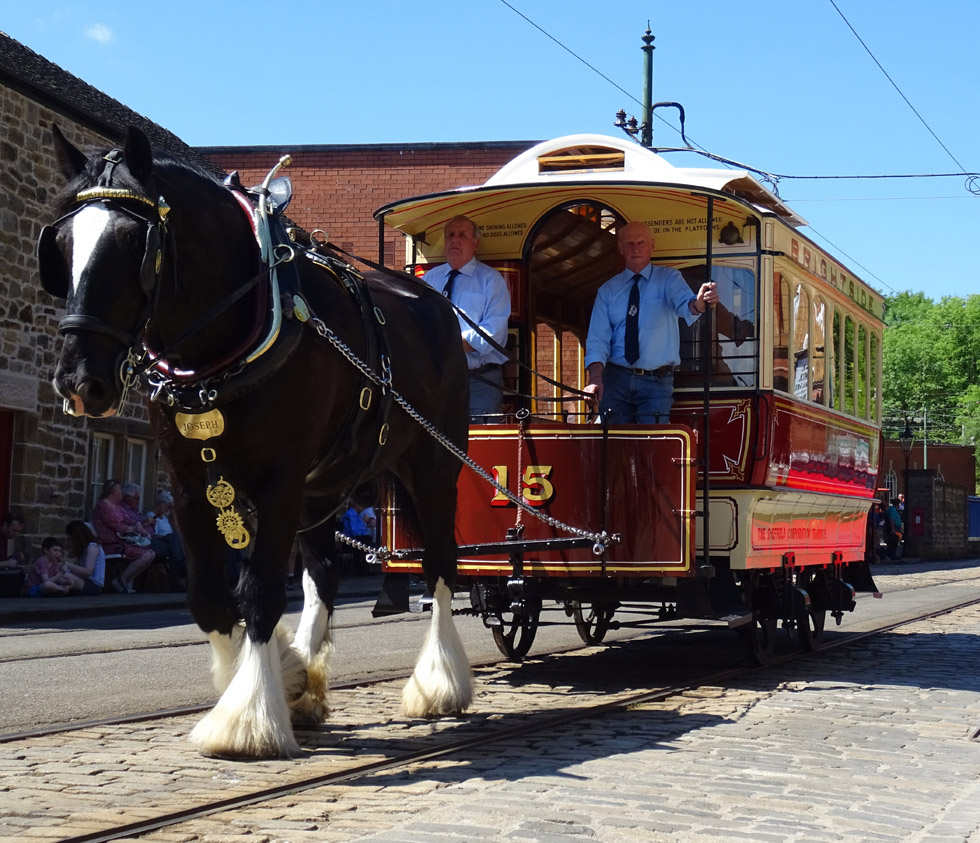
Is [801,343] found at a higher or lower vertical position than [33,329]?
lower

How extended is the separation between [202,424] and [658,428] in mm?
3758

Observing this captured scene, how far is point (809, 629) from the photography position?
1134 centimetres

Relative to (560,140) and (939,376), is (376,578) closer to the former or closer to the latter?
(560,140)

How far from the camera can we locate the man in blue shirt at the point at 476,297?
369 inches

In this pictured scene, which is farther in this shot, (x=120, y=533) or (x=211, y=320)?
(x=120, y=533)

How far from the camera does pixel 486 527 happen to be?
923cm

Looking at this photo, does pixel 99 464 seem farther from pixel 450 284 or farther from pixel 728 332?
pixel 728 332

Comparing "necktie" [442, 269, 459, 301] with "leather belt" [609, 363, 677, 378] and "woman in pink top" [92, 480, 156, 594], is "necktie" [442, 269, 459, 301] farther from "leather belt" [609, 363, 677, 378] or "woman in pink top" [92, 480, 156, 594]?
"woman in pink top" [92, 480, 156, 594]

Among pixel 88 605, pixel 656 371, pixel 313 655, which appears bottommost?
pixel 88 605

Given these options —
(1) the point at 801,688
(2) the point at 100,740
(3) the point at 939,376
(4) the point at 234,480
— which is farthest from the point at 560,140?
(3) the point at 939,376

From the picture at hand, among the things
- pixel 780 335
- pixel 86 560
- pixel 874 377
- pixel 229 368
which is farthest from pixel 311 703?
pixel 86 560

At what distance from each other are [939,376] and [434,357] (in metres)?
76.5

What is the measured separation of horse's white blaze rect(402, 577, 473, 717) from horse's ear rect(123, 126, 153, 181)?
119 inches

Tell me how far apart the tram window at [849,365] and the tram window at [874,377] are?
3.10 feet
